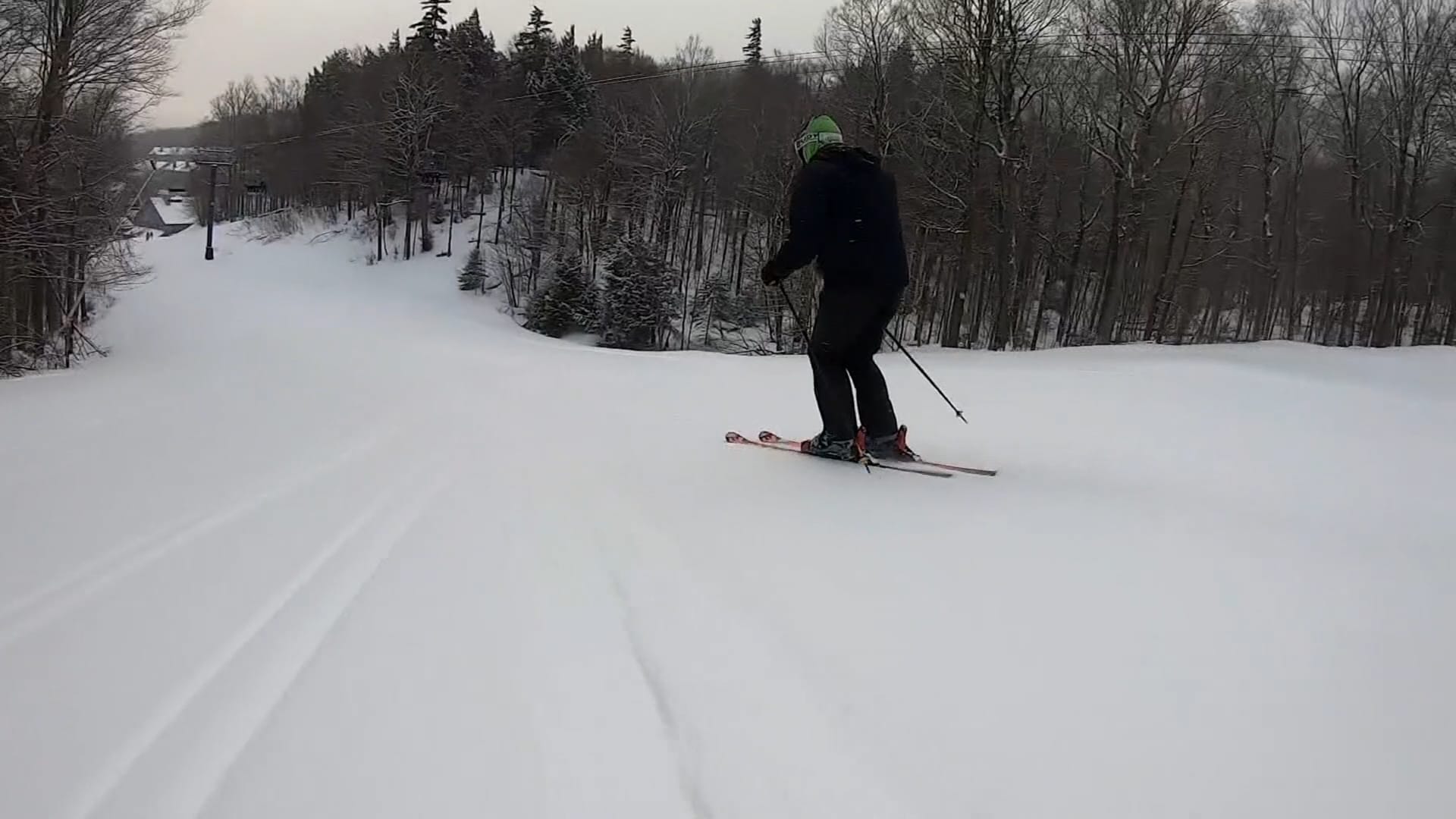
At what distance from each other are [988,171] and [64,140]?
23.3 metres

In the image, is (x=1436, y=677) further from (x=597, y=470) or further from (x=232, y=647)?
(x=597, y=470)

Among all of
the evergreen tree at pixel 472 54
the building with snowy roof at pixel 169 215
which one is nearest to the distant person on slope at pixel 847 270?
the evergreen tree at pixel 472 54

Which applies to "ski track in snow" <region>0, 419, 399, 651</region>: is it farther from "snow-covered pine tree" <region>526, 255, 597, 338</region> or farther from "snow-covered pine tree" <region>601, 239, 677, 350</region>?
"snow-covered pine tree" <region>526, 255, 597, 338</region>

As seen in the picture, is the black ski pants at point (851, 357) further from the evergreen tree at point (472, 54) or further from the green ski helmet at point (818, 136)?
the evergreen tree at point (472, 54)

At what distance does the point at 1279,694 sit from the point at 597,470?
362 centimetres

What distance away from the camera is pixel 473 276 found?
4634 cm

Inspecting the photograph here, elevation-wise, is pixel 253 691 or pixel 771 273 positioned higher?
pixel 771 273

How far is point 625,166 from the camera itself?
45906mm

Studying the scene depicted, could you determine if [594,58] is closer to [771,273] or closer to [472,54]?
[472,54]

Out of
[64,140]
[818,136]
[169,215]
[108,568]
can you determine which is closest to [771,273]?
[818,136]

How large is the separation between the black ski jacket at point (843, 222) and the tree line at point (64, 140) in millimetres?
17289

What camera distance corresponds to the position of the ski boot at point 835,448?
495 centimetres

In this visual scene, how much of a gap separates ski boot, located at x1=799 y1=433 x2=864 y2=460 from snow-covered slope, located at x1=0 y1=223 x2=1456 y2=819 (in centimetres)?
22

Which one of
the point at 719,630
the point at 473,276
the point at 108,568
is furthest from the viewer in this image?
the point at 473,276
